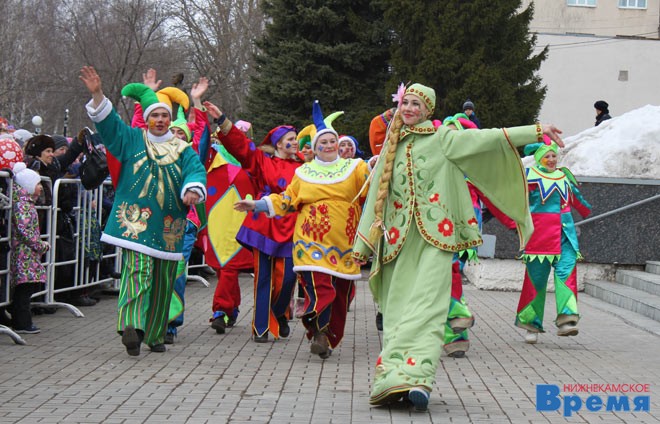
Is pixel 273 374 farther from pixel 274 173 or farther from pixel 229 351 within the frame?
pixel 274 173

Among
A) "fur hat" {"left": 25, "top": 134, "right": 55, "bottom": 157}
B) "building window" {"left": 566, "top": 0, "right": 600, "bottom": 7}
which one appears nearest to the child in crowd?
"fur hat" {"left": 25, "top": 134, "right": 55, "bottom": 157}

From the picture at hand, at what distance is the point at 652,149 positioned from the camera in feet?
55.2

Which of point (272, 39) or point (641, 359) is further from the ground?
point (272, 39)

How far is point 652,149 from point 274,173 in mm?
8505

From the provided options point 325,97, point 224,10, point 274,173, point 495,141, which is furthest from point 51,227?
point 224,10

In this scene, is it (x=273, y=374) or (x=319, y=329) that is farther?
(x=319, y=329)

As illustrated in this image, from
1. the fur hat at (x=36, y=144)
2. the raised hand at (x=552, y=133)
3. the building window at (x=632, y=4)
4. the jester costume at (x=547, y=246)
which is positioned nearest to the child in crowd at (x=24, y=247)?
the fur hat at (x=36, y=144)

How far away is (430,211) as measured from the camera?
24.3 ft

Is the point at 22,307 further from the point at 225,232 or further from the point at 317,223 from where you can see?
the point at 317,223

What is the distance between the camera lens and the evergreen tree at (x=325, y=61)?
26.9 meters

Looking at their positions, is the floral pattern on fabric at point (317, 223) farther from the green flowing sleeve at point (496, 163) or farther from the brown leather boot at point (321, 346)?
the green flowing sleeve at point (496, 163)

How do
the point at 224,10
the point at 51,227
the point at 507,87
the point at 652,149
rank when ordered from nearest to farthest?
the point at 51,227 → the point at 652,149 → the point at 507,87 → the point at 224,10

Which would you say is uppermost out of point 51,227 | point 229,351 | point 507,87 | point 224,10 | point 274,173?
point 224,10

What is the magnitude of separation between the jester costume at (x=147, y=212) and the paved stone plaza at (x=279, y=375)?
443mm
